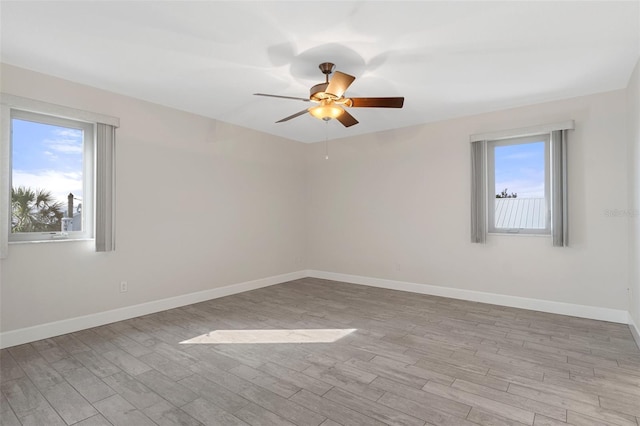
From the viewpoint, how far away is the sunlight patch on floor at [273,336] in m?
3.18

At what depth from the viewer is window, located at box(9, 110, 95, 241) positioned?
3219 mm

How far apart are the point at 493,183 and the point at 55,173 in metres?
5.34

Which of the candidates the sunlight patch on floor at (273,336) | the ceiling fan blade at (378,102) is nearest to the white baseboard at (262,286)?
the sunlight patch on floor at (273,336)

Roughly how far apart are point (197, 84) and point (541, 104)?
420 centimetres

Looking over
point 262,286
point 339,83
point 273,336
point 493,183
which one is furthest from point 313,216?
point 339,83

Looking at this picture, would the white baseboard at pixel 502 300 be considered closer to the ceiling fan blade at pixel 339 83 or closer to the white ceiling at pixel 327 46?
the white ceiling at pixel 327 46

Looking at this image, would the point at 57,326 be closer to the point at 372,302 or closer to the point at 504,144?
the point at 372,302

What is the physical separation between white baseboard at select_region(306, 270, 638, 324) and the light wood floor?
A: 0.17 m

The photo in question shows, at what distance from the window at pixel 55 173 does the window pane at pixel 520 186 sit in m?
4.91

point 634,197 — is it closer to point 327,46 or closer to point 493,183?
point 493,183

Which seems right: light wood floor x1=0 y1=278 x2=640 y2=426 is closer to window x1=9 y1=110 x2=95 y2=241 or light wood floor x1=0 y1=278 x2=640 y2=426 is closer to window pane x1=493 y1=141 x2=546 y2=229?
window x1=9 y1=110 x2=95 y2=241

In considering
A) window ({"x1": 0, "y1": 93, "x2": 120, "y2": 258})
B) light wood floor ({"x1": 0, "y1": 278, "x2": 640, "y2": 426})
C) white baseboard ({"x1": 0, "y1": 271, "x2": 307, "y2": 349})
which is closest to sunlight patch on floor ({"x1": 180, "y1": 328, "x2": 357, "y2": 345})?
light wood floor ({"x1": 0, "y1": 278, "x2": 640, "y2": 426})

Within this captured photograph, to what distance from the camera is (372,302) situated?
4.57 meters

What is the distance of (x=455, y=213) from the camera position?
15.8ft
